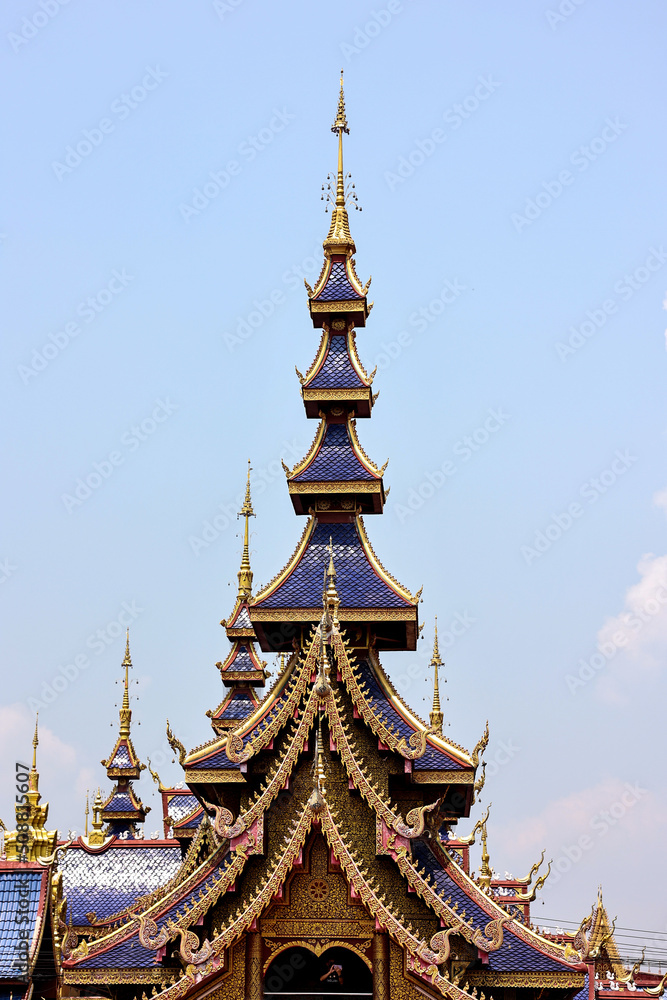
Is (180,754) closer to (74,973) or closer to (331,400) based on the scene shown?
(74,973)

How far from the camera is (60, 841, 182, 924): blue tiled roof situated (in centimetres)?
4547

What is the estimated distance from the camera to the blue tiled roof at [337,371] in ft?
113

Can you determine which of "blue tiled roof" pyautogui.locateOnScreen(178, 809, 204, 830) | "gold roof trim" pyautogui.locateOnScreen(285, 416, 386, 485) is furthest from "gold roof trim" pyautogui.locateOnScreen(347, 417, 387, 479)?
"blue tiled roof" pyautogui.locateOnScreen(178, 809, 204, 830)

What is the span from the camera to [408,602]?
31391 mm

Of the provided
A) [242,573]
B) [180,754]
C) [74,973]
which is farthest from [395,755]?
[242,573]

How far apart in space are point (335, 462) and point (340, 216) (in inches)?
256

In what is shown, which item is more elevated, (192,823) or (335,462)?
(335,462)

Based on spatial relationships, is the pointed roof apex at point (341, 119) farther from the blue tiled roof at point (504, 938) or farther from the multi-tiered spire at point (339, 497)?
the blue tiled roof at point (504, 938)

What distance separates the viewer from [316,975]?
31.2 meters

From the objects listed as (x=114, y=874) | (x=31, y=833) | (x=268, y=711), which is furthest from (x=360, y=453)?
(x=114, y=874)

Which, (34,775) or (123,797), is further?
(123,797)

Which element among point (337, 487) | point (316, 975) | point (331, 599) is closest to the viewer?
point (331, 599)

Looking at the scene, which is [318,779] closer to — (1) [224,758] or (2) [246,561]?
(1) [224,758]

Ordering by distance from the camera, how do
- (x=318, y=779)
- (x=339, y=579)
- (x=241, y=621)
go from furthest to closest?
(x=241, y=621), (x=339, y=579), (x=318, y=779)
